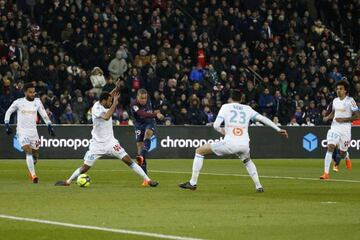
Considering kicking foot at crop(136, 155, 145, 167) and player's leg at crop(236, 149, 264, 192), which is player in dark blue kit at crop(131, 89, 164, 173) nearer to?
kicking foot at crop(136, 155, 145, 167)

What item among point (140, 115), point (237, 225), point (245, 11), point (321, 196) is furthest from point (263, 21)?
point (237, 225)

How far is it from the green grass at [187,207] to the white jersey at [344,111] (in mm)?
1241

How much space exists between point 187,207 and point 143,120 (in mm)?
9837

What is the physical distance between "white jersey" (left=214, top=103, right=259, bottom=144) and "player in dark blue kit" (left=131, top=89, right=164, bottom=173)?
A: 16.9 feet

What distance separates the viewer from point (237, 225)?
13609 mm

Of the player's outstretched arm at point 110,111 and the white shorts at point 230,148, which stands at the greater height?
the player's outstretched arm at point 110,111

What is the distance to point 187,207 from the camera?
16234 mm

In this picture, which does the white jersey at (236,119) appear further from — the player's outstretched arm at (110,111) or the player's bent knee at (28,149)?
the player's bent knee at (28,149)

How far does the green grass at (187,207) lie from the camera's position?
1285 cm

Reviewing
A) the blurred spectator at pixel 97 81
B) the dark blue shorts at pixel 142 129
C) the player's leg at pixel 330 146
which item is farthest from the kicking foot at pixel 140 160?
the blurred spectator at pixel 97 81

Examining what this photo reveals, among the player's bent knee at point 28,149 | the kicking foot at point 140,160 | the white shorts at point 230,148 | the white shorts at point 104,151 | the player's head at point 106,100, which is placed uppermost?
the player's head at point 106,100

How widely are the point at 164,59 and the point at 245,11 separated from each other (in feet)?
22.9

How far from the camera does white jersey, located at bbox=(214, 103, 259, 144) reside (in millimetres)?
19438

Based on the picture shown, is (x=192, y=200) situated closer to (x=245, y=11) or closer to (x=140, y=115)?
(x=140, y=115)
